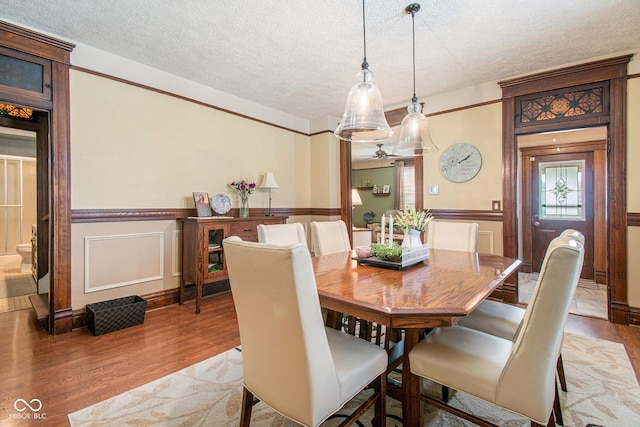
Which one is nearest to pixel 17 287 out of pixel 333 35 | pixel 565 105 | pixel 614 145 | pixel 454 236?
pixel 333 35

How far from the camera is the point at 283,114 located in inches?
175

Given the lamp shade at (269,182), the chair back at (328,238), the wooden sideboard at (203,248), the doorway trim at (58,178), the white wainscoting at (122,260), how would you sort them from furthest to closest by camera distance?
the lamp shade at (269,182)
the wooden sideboard at (203,248)
the white wainscoting at (122,260)
the chair back at (328,238)
the doorway trim at (58,178)

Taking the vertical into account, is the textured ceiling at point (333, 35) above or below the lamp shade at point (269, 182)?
above

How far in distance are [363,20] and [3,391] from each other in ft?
10.8

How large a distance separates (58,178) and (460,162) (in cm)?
407

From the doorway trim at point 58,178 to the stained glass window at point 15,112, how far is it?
89 centimetres

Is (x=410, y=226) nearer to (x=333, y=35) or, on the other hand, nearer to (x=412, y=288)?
(x=412, y=288)

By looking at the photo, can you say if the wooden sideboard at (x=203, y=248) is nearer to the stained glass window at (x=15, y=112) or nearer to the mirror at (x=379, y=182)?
the stained glass window at (x=15, y=112)

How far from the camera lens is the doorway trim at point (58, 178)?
2459 millimetres

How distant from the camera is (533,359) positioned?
1062mm

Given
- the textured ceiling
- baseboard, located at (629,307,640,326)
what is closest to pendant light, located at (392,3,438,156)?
the textured ceiling

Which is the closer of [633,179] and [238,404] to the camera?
[238,404]

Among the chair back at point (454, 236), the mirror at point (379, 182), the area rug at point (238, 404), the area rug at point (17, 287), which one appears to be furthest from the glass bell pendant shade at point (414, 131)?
the mirror at point (379, 182)

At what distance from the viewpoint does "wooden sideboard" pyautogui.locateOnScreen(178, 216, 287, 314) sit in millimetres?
3088
